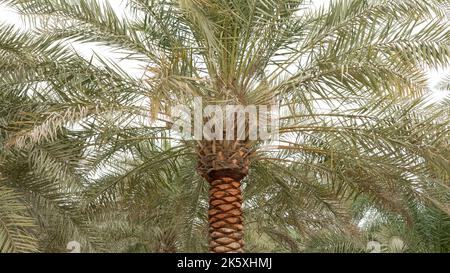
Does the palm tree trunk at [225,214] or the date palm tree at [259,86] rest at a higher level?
the date palm tree at [259,86]

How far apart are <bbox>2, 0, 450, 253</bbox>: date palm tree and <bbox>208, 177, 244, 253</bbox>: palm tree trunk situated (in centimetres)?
1

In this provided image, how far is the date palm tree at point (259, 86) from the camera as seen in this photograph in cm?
794

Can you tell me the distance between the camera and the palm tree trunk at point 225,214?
8.62m

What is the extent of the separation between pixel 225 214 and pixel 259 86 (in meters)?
1.70

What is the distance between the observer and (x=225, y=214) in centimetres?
871

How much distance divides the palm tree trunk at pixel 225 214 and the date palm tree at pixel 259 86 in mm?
14

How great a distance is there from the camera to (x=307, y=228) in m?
12.8

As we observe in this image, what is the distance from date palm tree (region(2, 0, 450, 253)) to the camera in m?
7.94

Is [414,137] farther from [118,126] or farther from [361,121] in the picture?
[118,126]

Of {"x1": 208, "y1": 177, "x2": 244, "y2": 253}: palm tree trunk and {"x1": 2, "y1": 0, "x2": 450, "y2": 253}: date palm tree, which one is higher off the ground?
{"x1": 2, "y1": 0, "x2": 450, "y2": 253}: date palm tree

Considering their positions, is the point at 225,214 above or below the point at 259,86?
below
